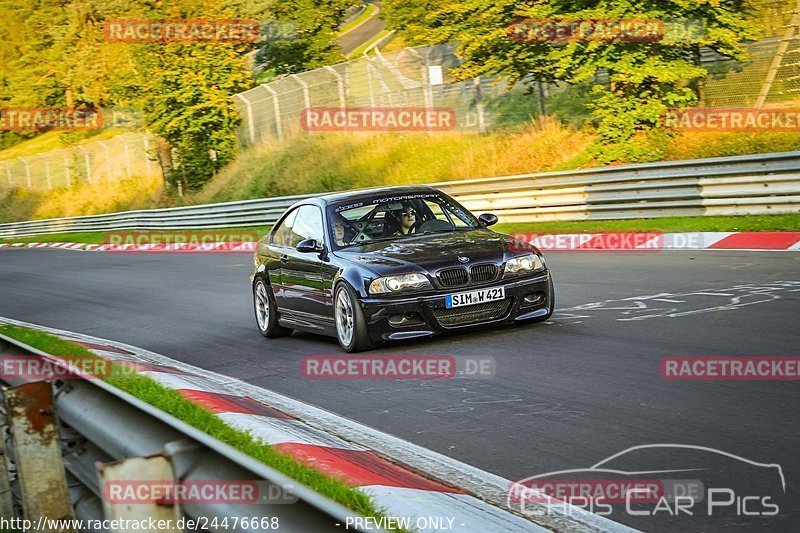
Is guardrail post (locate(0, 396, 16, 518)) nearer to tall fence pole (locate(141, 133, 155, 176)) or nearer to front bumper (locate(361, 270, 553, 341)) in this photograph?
front bumper (locate(361, 270, 553, 341))

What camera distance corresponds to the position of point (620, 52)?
2281 centimetres

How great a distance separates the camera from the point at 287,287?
11.6 metres

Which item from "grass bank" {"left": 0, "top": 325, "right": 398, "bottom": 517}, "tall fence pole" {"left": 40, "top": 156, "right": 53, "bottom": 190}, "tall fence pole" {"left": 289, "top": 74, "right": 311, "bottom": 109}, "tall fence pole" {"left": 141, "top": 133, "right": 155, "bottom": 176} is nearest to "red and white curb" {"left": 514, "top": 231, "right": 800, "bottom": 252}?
"grass bank" {"left": 0, "top": 325, "right": 398, "bottom": 517}

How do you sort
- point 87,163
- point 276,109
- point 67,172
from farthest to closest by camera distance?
point 67,172 → point 87,163 → point 276,109

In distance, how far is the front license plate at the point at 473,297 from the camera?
9.80 meters

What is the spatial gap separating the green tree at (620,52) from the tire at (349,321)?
534 inches

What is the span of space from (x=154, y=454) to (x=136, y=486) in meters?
0.17

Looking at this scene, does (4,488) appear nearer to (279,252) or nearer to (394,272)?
(394,272)

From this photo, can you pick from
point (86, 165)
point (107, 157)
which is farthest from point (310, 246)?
point (86, 165)

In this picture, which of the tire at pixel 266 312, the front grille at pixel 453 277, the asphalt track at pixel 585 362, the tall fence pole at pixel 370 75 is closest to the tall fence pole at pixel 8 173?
the tall fence pole at pixel 370 75

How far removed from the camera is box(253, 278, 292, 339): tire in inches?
472

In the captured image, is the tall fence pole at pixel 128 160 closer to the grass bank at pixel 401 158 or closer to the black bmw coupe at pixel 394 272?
the grass bank at pixel 401 158

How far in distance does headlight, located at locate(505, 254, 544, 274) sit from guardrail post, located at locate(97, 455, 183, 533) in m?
7.17

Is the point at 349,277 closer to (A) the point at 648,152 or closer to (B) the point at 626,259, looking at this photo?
(B) the point at 626,259
